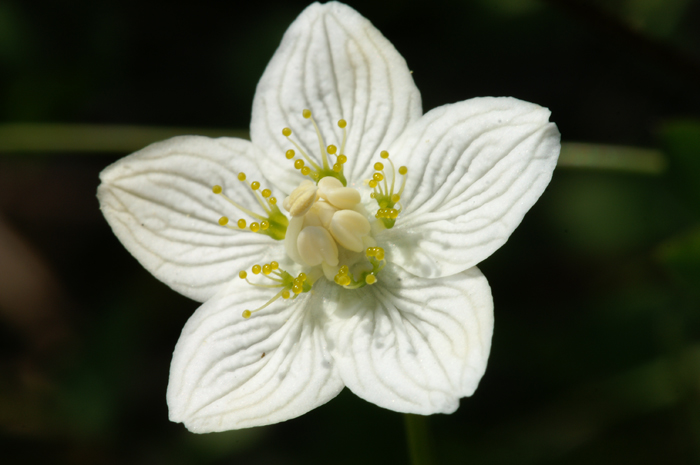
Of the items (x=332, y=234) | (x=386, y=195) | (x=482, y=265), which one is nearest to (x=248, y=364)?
(x=332, y=234)

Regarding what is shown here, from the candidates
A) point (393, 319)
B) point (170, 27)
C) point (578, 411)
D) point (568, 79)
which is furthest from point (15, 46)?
point (578, 411)

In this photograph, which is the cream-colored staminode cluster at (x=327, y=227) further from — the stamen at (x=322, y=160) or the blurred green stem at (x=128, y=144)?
the blurred green stem at (x=128, y=144)

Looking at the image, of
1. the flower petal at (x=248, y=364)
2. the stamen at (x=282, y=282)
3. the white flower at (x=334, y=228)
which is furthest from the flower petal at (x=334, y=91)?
the flower petal at (x=248, y=364)

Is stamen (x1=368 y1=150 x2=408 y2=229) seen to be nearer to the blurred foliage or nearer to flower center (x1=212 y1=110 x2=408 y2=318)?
flower center (x1=212 y1=110 x2=408 y2=318)

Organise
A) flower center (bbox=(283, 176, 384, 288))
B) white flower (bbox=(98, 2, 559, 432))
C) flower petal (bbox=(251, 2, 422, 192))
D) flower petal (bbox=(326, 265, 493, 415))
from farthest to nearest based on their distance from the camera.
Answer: flower petal (bbox=(251, 2, 422, 192)) < flower center (bbox=(283, 176, 384, 288)) < white flower (bbox=(98, 2, 559, 432)) < flower petal (bbox=(326, 265, 493, 415))

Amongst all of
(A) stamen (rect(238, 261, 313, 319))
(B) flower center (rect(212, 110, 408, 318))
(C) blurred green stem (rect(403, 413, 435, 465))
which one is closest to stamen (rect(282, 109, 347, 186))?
(B) flower center (rect(212, 110, 408, 318))

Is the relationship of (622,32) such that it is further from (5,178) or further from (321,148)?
(5,178)

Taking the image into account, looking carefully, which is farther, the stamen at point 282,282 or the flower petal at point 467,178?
the stamen at point 282,282

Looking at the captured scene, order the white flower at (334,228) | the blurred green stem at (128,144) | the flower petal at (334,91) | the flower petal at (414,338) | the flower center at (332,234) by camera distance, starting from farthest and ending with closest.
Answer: the blurred green stem at (128,144) < the flower petal at (334,91) < the flower center at (332,234) < the white flower at (334,228) < the flower petal at (414,338)
